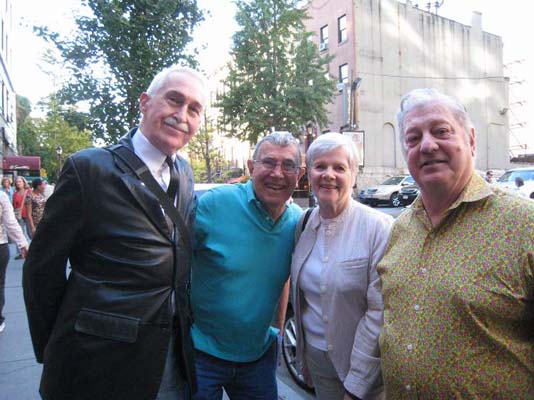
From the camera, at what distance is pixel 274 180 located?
2.33 meters

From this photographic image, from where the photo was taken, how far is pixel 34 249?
156 cm

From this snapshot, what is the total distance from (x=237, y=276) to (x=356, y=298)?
2.10 ft

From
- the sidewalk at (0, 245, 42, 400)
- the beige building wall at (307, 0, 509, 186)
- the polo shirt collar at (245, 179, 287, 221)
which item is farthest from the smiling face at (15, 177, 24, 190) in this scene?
the beige building wall at (307, 0, 509, 186)

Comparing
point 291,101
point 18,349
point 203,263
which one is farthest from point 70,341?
point 291,101

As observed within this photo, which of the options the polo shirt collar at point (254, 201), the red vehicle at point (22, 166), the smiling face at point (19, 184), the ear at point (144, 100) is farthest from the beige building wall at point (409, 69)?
the red vehicle at point (22, 166)

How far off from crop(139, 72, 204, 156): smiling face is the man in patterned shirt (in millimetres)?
964

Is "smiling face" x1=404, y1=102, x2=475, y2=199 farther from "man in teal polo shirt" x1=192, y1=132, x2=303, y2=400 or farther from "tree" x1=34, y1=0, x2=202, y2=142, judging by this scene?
"tree" x1=34, y1=0, x2=202, y2=142

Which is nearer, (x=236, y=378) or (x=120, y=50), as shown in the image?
(x=236, y=378)

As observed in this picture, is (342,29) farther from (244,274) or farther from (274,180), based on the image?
(244,274)

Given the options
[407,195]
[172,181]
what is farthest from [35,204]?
[407,195]

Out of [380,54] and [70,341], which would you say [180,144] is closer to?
[70,341]

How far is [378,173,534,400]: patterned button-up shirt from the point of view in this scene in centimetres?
134

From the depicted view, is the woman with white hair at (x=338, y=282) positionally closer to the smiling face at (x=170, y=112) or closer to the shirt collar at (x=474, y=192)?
the shirt collar at (x=474, y=192)

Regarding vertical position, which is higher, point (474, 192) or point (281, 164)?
point (281, 164)
